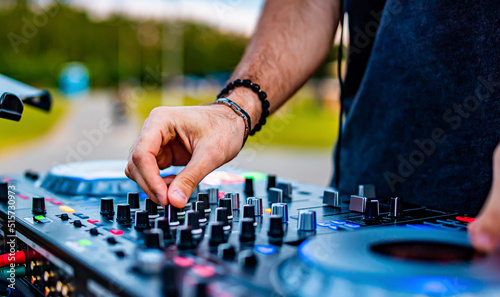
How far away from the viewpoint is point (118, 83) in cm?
3003

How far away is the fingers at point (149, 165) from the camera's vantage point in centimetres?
107

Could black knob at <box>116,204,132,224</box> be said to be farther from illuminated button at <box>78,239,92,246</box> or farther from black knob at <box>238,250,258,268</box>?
black knob at <box>238,250,258,268</box>

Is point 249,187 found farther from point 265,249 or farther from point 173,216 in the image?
point 265,249

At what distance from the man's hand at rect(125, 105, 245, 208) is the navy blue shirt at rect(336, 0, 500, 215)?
19.9 inches

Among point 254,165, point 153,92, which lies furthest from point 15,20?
point 153,92

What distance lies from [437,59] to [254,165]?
23.8 feet

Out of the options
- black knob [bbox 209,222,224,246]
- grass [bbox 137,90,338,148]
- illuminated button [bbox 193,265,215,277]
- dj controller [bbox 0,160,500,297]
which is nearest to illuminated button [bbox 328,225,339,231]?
dj controller [bbox 0,160,500,297]

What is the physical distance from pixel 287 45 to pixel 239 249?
3.16 ft

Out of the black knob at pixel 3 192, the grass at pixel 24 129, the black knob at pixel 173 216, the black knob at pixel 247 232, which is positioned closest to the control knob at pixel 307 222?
the black knob at pixel 247 232

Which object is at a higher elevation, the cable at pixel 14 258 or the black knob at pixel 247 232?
the black knob at pixel 247 232

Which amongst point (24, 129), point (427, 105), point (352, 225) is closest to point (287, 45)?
point (427, 105)

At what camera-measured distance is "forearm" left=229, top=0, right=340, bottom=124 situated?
1521 millimetres

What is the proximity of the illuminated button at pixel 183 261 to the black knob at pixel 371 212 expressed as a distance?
0.43m

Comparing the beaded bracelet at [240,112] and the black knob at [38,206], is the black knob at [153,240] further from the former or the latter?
the beaded bracelet at [240,112]
